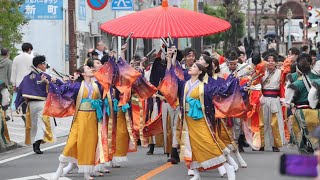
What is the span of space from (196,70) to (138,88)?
6.56 feet

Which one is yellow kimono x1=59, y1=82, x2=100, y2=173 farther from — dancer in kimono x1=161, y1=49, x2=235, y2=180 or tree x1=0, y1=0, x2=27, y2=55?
tree x1=0, y1=0, x2=27, y2=55

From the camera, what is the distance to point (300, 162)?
3549 mm

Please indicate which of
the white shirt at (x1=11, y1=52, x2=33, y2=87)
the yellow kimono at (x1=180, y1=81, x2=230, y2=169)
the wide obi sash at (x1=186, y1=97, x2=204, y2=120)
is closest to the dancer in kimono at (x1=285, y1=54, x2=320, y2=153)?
the yellow kimono at (x1=180, y1=81, x2=230, y2=169)

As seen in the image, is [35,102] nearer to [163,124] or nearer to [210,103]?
[163,124]

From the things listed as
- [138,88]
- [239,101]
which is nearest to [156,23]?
[138,88]

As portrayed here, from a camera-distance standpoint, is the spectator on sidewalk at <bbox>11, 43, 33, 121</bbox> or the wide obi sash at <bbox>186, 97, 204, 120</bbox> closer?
the wide obi sash at <bbox>186, 97, 204, 120</bbox>

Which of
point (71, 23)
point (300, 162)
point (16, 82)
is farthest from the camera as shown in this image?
point (71, 23)

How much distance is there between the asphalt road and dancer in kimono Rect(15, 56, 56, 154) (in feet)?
0.96

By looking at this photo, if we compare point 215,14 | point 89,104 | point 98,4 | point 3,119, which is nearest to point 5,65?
point 98,4

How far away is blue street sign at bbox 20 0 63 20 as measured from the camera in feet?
86.3

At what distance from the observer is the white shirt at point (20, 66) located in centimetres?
1675

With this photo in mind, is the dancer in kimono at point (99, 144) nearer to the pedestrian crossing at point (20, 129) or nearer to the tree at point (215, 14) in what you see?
the pedestrian crossing at point (20, 129)

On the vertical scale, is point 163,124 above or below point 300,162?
below

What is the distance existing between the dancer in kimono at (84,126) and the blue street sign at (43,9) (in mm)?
16146
